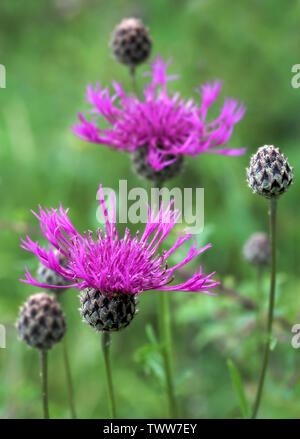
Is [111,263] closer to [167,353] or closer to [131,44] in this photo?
[167,353]

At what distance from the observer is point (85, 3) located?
5.12 metres

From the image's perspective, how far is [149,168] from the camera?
2074 mm

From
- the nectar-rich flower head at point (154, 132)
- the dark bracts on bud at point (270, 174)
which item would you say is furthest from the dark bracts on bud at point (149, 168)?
the dark bracts on bud at point (270, 174)

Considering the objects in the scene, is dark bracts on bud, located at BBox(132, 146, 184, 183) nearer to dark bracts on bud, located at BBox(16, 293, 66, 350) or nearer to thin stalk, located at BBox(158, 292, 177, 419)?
thin stalk, located at BBox(158, 292, 177, 419)

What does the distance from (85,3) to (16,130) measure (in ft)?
5.45

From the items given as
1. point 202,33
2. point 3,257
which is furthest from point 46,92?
point 3,257

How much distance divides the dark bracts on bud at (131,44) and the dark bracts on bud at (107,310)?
1232 millimetres

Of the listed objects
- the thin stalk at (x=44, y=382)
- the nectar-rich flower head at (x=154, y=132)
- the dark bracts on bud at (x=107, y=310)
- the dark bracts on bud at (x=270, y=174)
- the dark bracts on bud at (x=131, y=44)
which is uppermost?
the dark bracts on bud at (x=131, y=44)

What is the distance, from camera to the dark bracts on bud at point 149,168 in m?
2.08

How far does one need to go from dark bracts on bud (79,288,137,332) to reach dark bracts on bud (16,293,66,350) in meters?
0.31

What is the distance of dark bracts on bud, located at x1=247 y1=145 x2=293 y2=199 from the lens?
60.2 inches

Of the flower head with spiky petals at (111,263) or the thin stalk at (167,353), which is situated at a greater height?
the flower head with spiky petals at (111,263)

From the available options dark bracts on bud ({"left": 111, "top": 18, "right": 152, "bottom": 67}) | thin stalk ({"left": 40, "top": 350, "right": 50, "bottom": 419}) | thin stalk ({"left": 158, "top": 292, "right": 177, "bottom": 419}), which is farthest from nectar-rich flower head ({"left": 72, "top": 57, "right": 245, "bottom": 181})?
thin stalk ({"left": 40, "top": 350, "right": 50, "bottom": 419})

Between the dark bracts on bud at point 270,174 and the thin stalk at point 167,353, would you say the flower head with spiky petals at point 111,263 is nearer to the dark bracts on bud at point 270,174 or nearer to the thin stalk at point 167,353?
the dark bracts on bud at point 270,174
